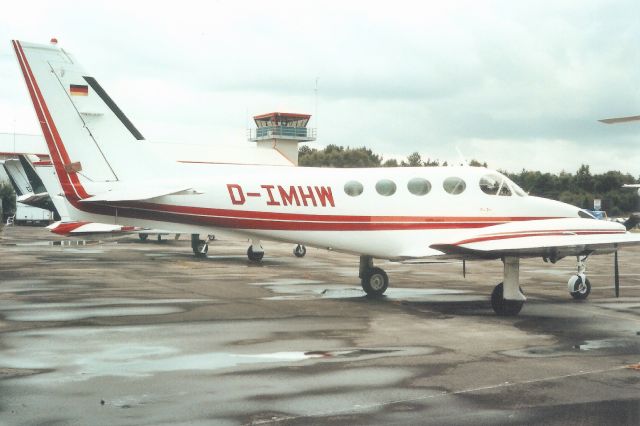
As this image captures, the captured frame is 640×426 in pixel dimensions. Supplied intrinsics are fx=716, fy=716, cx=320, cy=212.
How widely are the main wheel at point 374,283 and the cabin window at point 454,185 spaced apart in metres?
2.87

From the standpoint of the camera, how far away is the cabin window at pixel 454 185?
17659 millimetres

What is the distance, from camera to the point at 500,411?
773 centimetres

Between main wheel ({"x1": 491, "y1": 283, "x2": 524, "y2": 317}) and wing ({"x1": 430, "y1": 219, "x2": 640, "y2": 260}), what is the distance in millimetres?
837

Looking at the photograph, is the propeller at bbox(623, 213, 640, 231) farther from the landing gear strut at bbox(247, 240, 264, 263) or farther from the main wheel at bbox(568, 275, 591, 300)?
the landing gear strut at bbox(247, 240, 264, 263)

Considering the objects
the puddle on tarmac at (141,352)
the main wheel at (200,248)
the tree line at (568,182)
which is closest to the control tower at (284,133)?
the tree line at (568,182)

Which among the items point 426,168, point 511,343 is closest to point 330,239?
point 426,168

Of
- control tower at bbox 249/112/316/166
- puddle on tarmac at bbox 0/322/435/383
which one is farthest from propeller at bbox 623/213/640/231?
control tower at bbox 249/112/316/166

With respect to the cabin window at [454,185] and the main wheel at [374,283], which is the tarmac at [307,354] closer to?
the main wheel at [374,283]

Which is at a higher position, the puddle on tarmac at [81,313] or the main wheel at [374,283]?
the main wheel at [374,283]

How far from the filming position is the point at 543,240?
1551 cm

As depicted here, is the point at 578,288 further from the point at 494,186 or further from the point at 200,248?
the point at 200,248

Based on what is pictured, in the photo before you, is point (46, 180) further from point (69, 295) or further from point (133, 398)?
point (133, 398)

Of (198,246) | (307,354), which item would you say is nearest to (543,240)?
(307,354)

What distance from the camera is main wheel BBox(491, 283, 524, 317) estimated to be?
51.1ft
